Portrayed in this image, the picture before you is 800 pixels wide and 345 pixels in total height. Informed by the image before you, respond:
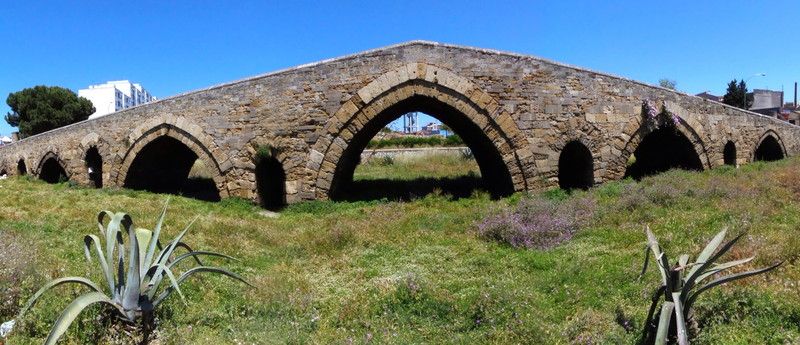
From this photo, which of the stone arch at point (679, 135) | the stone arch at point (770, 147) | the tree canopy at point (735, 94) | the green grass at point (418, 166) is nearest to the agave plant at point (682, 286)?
the stone arch at point (679, 135)

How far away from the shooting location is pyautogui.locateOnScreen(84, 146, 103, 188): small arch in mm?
16859

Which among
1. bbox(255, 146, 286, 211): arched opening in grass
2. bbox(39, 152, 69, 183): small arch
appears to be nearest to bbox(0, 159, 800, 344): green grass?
bbox(255, 146, 286, 211): arched opening in grass

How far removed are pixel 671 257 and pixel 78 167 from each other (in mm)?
18745

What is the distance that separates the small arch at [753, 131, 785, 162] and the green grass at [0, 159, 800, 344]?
8.22 m

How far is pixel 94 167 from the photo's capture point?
56.3 ft

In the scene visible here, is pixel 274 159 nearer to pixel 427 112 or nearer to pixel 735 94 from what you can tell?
pixel 427 112

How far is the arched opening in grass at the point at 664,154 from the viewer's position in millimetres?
14861

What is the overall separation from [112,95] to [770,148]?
9298 cm

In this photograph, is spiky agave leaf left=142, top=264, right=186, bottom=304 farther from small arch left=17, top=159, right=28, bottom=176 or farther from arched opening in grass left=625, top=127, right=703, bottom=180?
small arch left=17, top=159, right=28, bottom=176

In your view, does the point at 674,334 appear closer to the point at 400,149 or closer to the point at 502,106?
the point at 502,106

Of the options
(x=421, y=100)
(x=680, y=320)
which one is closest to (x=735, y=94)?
(x=421, y=100)

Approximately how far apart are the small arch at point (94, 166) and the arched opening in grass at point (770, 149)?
83.6ft

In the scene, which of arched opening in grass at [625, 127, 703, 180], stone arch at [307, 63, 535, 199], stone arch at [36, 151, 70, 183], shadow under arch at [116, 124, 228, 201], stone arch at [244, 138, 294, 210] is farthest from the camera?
stone arch at [36, 151, 70, 183]

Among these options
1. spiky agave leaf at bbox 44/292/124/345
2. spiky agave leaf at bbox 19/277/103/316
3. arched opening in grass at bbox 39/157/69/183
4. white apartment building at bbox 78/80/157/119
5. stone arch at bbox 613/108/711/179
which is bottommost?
spiky agave leaf at bbox 44/292/124/345
